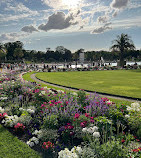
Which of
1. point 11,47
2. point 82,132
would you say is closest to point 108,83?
point 82,132

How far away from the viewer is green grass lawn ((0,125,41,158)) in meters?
4.88

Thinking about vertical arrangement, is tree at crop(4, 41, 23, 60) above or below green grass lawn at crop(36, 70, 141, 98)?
above

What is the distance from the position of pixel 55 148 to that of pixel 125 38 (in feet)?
168

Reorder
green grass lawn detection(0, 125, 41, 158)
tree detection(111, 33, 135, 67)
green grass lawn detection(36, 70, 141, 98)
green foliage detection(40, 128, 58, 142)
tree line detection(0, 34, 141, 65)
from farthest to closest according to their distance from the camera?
tree line detection(0, 34, 141, 65), tree detection(111, 33, 135, 67), green grass lawn detection(36, 70, 141, 98), green foliage detection(40, 128, 58, 142), green grass lawn detection(0, 125, 41, 158)

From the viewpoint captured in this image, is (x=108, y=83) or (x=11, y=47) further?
(x=11, y=47)

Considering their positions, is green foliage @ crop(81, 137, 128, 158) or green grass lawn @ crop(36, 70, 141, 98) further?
green grass lawn @ crop(36, 70, 141, 98)

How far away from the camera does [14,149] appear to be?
17.0 feet

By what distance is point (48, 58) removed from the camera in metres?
121

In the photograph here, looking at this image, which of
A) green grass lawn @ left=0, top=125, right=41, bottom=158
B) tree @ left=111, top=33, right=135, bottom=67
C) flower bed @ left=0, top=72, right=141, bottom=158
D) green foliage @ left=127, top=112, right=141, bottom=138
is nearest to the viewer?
flower bed @ left=0, top=72, right=141, bottom=158

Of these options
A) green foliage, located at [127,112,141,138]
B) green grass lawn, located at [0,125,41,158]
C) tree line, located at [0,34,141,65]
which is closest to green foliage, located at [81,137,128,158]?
green grass lawn, located at [0,125,41,158]

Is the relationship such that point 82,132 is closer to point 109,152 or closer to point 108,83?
point 109,152

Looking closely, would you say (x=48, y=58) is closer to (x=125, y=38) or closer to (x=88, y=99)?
(x=125, y=38)

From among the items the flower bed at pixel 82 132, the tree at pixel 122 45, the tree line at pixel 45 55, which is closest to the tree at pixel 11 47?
the tree line at pixel 45 55

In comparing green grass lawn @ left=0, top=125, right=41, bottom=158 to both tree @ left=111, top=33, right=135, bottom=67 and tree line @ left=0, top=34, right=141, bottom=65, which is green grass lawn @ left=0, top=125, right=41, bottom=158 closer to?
tree @ left=111, top=33, right=135, bottom=67
